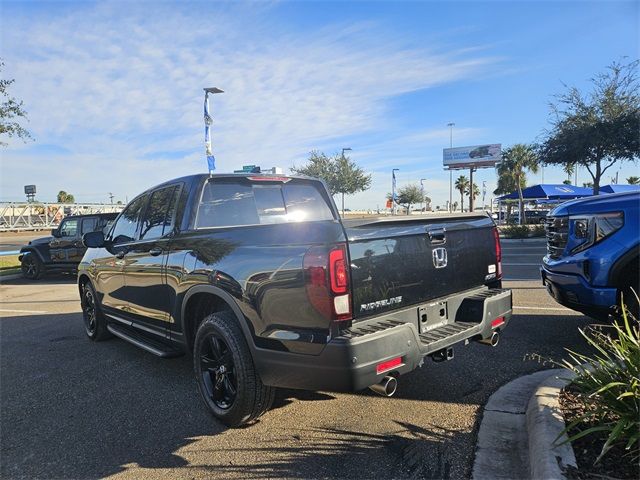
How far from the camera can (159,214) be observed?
4.53 metres

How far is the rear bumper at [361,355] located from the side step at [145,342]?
4.54 ft

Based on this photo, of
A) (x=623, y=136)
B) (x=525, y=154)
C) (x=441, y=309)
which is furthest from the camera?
(x=525, y=154)

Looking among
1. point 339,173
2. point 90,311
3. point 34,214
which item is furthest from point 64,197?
point 90,311

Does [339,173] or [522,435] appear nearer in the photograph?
[522,435]

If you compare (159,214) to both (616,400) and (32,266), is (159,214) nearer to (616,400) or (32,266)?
(616,400)

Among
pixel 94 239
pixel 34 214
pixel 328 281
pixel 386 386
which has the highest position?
pixel 34 214

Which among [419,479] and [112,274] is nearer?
[419,479]

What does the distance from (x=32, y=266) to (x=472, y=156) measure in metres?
47.2

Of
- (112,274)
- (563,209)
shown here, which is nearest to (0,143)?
(112,274)

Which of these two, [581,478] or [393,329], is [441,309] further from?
[581,478]

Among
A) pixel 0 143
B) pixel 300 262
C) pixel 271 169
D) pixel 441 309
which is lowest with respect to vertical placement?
pixel 441 309

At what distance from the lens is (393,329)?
2861mm

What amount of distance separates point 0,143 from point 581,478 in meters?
16.3

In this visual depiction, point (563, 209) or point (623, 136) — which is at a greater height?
point (623, 136)
